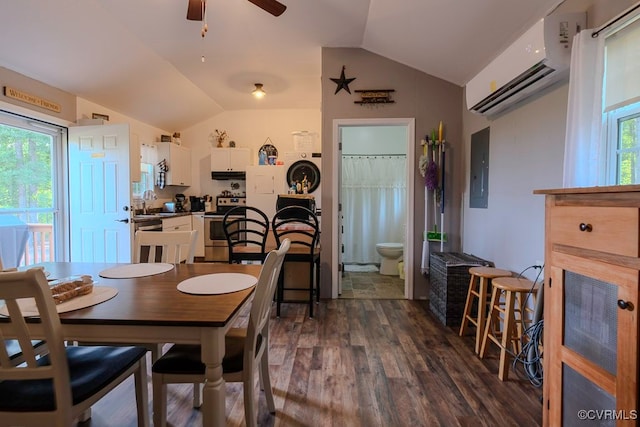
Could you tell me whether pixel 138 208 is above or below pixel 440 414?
above

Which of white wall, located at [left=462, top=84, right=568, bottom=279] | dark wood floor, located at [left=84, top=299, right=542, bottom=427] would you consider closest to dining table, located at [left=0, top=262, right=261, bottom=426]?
dark wood floor, located at [left=84, top=299, right=542, bottom=427]

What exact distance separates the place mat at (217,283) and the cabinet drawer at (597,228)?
129cm

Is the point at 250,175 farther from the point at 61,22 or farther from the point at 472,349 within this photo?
the point at 472,349

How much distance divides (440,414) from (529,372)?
0.74 metres

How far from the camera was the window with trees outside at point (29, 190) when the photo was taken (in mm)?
2900

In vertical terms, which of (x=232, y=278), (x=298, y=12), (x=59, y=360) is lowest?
(x=59, y=360)

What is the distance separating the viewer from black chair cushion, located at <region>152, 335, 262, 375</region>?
1.28 metres

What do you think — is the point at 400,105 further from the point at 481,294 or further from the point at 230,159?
the point at 230,159

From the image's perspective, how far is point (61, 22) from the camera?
2.59 metres

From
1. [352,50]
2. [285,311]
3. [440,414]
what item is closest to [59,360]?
[440,414]

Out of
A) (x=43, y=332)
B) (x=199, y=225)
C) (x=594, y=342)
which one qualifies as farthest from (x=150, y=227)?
(x=594, y=342)

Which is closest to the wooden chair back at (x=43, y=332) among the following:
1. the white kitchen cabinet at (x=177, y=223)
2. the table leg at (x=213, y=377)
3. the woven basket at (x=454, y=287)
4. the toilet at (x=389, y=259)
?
the table leg at (x=213, y=377)

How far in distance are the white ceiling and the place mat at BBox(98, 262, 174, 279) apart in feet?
7.17

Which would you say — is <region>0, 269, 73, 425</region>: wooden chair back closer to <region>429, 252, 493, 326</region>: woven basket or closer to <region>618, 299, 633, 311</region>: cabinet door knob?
<region>618, 299, 633, 311</region>: cabinet door knob
